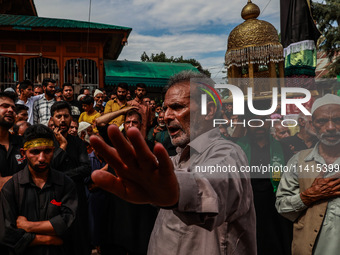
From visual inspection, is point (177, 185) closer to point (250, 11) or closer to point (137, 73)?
point (250, 11)

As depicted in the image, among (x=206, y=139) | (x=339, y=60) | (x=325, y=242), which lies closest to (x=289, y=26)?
(x=325, y=242)

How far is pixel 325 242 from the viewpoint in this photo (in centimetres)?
255

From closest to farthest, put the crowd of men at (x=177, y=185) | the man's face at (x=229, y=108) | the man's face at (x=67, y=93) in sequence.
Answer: the crowd of men at (x=177, y=185) < the man's face at (x=229, y=108) < the man's face at (x=67, y=93)

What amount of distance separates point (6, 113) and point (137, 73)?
1116 cm

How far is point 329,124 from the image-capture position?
8.83 feet

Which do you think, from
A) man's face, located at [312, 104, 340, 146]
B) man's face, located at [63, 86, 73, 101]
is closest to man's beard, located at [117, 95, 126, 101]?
man's face, located at [63, 86, 73, 101]

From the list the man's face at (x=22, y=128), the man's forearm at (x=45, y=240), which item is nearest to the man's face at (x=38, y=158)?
the man's forearm at (x=45, y=240)

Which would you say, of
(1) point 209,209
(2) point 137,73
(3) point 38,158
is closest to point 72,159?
(3) point 38,158

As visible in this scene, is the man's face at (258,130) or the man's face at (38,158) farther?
the man's face at (258,130)

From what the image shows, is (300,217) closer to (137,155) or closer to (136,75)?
(137,155)

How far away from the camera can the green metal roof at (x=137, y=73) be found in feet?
46.6

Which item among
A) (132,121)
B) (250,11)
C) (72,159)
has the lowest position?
(72,159)

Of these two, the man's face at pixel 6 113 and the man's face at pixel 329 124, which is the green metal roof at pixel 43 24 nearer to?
the man's face at pixel 6 113

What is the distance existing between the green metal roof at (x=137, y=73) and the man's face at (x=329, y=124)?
11.1 meters
